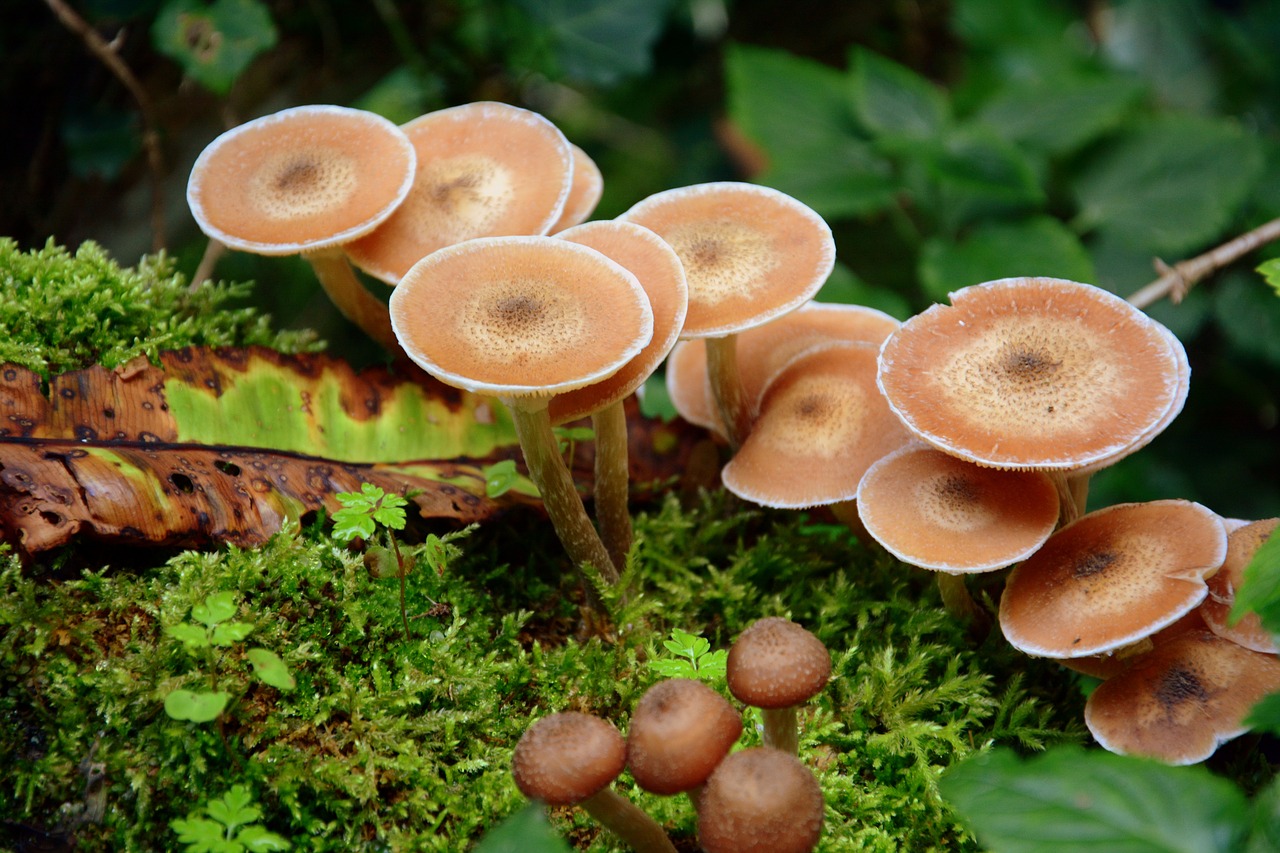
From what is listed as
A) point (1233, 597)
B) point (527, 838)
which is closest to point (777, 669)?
point (527, 838)

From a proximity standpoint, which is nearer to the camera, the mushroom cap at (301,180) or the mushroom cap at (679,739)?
the mushroom cap at (679,739)

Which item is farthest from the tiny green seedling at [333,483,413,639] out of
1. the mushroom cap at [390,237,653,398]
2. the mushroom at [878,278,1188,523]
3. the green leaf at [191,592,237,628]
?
the mushroom at [878,278,1188,523]

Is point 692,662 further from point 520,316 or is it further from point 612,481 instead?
point 520,316

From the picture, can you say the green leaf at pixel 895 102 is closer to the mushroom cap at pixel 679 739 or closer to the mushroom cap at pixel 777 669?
the mushroom cap at pixel 777 669

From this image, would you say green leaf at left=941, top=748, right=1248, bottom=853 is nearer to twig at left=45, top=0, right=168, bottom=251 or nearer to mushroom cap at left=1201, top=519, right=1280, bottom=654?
mushroom cap at left=1201, top=519, right=1280, bottom=654

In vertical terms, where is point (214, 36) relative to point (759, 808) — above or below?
above

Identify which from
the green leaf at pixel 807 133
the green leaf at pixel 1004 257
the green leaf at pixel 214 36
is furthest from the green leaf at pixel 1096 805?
the green leaf at pixel 214 36

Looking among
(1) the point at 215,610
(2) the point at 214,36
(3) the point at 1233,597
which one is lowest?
(3) the point at 1233,597
